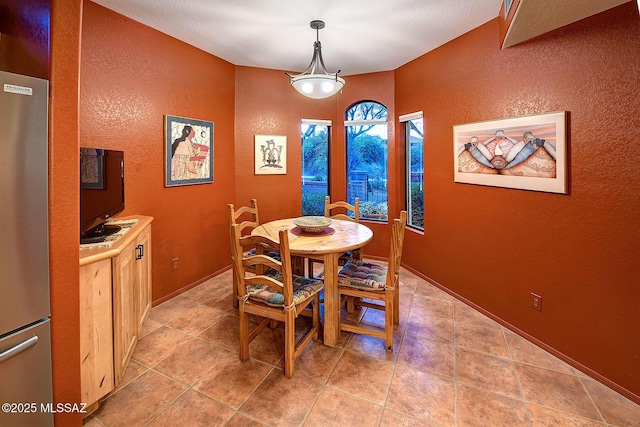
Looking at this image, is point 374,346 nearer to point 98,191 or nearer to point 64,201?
point 64,201

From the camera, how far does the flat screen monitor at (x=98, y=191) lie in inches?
72.5

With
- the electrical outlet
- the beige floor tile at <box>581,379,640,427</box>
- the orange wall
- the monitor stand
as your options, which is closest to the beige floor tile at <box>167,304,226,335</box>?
the monitor stand

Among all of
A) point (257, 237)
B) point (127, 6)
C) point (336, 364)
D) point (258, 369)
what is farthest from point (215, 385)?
point (127, 6)

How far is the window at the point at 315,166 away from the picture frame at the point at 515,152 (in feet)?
6.54

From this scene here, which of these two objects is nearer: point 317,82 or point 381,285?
point 381,285

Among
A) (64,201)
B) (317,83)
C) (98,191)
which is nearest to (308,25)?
(317,83)

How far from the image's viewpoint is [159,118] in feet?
9.81

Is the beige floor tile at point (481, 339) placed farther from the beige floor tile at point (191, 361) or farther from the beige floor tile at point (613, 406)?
the beige floor tile at point (191, 361)

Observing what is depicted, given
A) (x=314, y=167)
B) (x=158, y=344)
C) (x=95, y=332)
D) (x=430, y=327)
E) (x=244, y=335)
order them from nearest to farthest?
(x=95, y=332), (x=244, y=335), (x=158, y=344), (x=430, y=327), (x=314, y=167)

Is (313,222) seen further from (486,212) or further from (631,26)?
(631,26)

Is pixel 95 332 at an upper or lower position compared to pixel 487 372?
upper

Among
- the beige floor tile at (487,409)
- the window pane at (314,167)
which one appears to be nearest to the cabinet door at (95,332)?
the beige floor tile at (487,409)

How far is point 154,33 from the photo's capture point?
9.52 ft

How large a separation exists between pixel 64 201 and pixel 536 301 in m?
3.16
